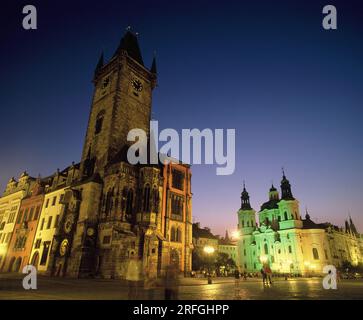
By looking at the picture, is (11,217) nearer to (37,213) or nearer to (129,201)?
(37,213)

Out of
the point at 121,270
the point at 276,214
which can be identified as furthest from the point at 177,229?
the point at 276,214

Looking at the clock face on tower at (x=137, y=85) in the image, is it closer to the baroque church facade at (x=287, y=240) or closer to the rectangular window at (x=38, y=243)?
the rectangular window at (x=38, y=243)

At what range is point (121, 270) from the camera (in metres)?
25.0

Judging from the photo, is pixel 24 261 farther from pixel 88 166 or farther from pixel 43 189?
pixel 88 166

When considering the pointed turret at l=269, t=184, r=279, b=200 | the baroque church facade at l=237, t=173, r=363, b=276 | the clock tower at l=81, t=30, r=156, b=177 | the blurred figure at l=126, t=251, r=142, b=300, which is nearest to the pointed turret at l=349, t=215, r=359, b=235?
the baroque church facade at l=237, t=173, r=363, b=276

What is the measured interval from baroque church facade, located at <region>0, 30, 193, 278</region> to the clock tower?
0.16 meters

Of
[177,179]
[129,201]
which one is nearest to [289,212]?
[177,179]

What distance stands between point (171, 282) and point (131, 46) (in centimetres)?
4498

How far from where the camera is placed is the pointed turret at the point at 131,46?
142ft

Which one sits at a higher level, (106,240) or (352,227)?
(352,227)

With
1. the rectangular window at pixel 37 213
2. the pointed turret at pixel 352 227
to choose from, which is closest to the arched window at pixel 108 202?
the rectangular window at pixel 37 213

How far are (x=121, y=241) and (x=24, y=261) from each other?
23796 millimetres

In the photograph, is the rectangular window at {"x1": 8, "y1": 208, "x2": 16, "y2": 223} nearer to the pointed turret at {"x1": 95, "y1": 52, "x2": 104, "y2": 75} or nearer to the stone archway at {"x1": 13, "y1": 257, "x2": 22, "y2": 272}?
the stone archway at {"x1": 13, "y1": 257, "x2": 22, "y2": 272}

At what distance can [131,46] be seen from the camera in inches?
1767
